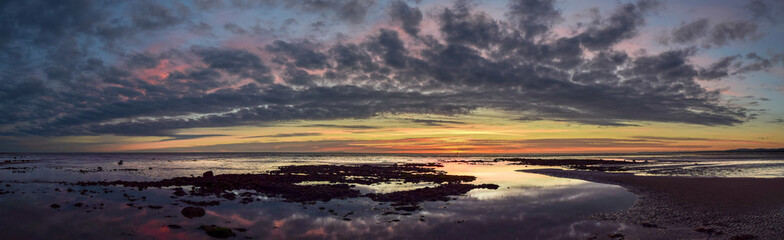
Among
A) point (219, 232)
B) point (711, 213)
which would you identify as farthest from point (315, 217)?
point (711, 213)

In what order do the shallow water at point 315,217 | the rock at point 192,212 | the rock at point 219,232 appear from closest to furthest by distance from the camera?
the rock at point 219,232
the shallow water at point 315,217
the rock at point 192,212

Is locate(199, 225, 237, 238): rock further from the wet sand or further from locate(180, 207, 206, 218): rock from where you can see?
the wet sand

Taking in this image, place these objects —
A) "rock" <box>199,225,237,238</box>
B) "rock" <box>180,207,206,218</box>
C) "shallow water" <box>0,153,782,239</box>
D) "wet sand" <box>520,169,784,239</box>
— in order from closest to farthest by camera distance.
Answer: "rock" <box>199,225,237,238</box> < "wet sand" <box>520,169,784,239</box> < "shallow water" <box>0,153,782,239</box> < "rock" <box>180,207,206,218</box>

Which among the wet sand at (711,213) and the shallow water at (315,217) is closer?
the wet sand at (711,213)

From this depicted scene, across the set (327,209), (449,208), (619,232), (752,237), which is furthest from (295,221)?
(752,237)

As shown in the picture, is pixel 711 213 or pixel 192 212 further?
pixel 192 212

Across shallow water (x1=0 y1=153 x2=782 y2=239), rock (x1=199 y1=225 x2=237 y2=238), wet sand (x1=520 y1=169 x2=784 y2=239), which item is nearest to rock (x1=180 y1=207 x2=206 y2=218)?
shallow water (x1=0 y1=153 x2=782 y2=239)

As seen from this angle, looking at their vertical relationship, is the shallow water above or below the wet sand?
below

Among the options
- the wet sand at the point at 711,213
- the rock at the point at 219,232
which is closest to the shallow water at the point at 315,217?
the rock at the point at 219,232

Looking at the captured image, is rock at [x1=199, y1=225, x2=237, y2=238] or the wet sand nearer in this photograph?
rock at [x1=199, y1=225, x2=237, y2=238]

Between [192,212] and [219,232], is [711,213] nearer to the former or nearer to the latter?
[219,232]

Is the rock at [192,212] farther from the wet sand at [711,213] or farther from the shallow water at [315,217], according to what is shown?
the wet sand at [711,213]

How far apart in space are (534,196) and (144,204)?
26.2 meters

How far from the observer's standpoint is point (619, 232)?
53.5ft
